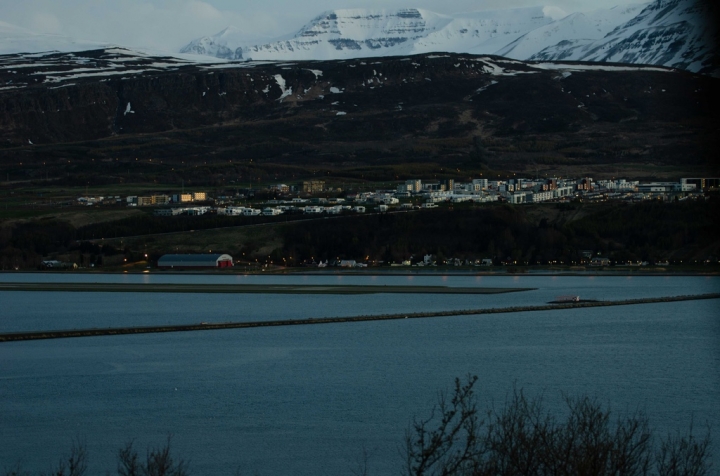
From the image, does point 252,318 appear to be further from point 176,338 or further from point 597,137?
point 597,137

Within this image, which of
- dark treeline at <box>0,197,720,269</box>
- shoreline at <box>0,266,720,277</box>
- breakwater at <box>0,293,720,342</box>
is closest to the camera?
breakwater at <box>0,293,720,342</box>

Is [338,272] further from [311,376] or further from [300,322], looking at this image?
[311,376]

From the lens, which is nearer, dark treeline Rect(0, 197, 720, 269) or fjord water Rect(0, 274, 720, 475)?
fjord water Rect(0, 274, 720, 475)

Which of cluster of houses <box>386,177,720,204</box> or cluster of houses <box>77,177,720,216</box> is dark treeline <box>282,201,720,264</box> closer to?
cluster of houses <box>77,177,720,216</box>

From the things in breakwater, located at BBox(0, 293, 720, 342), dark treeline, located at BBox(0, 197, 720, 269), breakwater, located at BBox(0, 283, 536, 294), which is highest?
dark treeline, located at BBox(0, 197, 720, 269)

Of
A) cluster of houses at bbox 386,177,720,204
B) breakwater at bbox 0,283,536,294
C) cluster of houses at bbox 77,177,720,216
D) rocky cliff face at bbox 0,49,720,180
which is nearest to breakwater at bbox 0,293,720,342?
breakwater at bbox 0,283,536,294

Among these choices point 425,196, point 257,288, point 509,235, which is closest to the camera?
point 257,288

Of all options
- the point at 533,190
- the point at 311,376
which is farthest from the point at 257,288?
the point at 533,190
